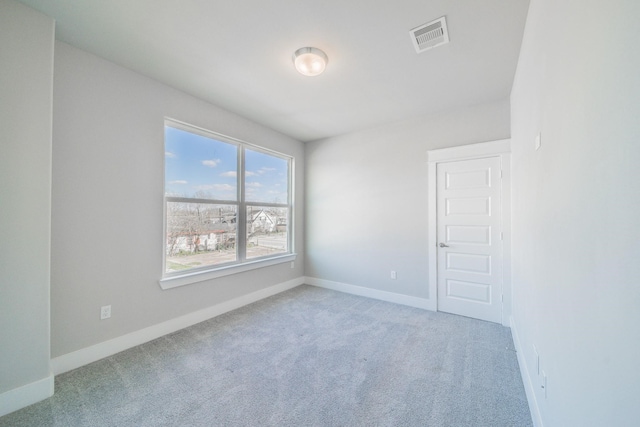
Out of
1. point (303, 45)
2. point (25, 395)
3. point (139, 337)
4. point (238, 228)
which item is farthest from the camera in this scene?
point (238, 228)

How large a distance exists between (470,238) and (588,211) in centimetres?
251

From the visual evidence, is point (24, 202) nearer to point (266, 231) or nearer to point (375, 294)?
point (266, 231)

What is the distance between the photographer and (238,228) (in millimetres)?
3570

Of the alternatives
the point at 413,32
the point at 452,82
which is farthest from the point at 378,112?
the point at 413,32

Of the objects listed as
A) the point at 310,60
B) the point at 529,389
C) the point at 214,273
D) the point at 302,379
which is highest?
the point at 310,60

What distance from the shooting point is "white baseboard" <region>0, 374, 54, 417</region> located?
5.37 ft

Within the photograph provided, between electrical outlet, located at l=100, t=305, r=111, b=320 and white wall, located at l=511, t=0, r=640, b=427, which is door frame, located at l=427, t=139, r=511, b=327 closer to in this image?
white wall, located at l=511, t=0, r=640, b=427

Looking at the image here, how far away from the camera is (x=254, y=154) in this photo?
3818 mm

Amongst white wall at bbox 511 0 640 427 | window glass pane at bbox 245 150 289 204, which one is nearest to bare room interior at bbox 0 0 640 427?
white wall at bbox 511 0 640 427

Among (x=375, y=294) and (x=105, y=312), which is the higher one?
(x=105, y=312)

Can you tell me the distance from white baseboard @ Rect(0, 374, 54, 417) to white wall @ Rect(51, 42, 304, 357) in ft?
1.02

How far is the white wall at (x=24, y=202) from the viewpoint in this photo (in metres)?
1.65

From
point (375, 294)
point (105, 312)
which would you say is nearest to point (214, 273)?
point (105, 312)

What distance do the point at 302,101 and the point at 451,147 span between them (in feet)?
6.48
